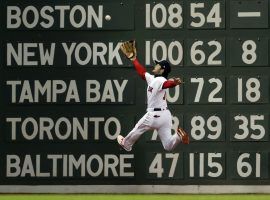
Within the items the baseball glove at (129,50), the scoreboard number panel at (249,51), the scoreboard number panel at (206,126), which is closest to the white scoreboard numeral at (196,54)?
the scoreboard number panel at (249,51)

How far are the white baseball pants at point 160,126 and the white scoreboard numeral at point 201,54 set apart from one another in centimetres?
92

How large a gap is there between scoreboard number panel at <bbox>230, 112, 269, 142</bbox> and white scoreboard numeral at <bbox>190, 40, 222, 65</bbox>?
30.1 inches

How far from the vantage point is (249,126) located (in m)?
12.2

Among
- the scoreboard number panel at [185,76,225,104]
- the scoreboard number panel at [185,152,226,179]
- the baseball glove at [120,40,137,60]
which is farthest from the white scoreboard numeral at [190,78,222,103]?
the baseball glove at [120,40,137,60]

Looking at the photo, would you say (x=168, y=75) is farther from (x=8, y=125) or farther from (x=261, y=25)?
(x=8, y=125)

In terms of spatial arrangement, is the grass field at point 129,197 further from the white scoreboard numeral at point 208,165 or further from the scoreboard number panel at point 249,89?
the scoreboard number panel at point 249,89

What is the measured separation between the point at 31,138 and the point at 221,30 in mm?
2928

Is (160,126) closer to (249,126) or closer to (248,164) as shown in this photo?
(249,126)

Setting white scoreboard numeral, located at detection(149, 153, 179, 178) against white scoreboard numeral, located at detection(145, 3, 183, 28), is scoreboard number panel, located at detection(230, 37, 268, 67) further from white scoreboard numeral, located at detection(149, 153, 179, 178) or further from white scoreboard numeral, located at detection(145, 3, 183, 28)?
white scoreboard numeral, located at detection(149, 153, 179, 178)

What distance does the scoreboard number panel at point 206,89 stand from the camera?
39.9 feet

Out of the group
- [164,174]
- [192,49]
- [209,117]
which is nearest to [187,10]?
[192,49]

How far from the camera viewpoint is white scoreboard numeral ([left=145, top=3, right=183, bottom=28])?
12.2 metres

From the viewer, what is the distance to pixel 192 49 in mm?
12172

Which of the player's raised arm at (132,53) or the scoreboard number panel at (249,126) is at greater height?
the player's raised arm at (132,53)
